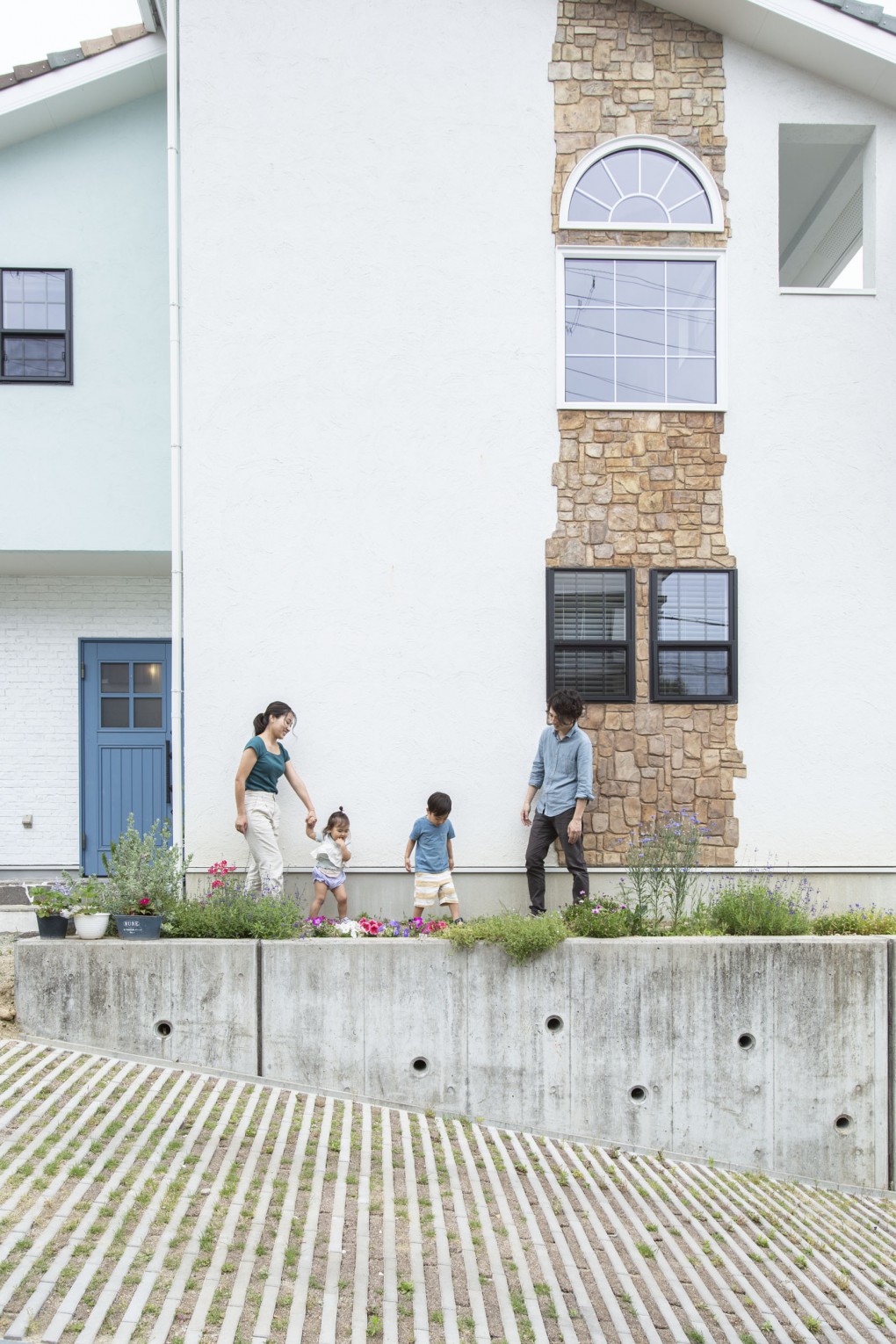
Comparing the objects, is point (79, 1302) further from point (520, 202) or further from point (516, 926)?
point (520, 202)

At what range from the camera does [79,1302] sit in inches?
161

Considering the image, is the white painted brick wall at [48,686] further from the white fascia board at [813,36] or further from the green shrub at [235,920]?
the white fascia board at [813,36]

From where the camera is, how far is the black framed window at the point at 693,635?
848cm

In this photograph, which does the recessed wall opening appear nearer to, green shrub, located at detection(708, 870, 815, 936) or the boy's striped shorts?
green shrub, located at detection(708, 870, 815, 936)

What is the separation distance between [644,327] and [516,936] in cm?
530

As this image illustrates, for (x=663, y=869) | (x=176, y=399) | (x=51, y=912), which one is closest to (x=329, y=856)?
(x=51, y=912)

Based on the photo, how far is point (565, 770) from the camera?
797 cm

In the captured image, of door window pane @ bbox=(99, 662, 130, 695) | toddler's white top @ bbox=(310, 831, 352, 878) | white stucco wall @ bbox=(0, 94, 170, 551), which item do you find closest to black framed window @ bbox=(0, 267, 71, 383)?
white stucco wall @ bbox=(0, 94, 170, 551)

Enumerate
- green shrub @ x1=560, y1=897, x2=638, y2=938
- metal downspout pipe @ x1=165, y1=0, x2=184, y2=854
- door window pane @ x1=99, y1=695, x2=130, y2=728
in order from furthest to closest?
door window pane @ x1=99, y1=695, x2=130, y2=728, metal downspout pipe @ x1=165, y1=0, x2=184, y2=854, green shrub @ x1=560, y1=897, x2=638, y2=938

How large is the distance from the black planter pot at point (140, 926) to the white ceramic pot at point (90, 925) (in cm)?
12

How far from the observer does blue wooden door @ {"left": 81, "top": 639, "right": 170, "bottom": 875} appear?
32.4ft

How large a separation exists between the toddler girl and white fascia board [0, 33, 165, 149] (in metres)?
6.78

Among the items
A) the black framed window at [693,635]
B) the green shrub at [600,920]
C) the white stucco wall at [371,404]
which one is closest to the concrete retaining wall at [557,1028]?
the green shrub at [600,920]

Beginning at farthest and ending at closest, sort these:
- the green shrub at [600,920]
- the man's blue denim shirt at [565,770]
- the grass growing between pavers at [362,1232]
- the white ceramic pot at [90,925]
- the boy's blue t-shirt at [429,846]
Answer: the boy's blue t-shirt at [429,846]
the man's blue denim shirt at [565,770]
the green shrub at [600,920]
the white ceramic pot at [90,925]
the grass growing between pavers at [362,1232]
